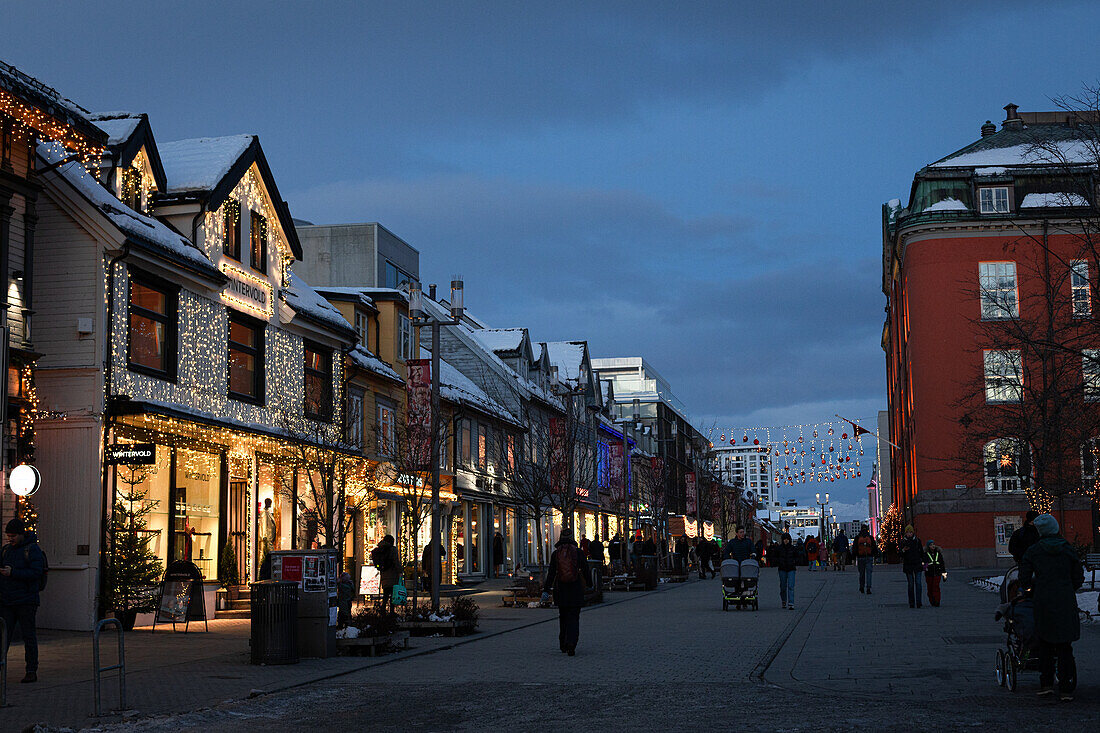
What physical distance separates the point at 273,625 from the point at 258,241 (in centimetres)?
1494

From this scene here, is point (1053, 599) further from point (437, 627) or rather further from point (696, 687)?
point (437, 627)

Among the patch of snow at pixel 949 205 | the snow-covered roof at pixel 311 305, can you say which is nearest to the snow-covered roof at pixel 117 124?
the snow-covered roof at pixel 311 305

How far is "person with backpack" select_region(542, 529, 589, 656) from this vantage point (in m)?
17.0

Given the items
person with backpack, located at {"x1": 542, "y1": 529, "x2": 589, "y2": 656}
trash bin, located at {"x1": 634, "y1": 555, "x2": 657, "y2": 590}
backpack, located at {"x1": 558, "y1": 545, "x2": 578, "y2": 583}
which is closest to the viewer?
person with backpack, located at {"x1": 542, "y1": 529, "x2": 589, "y2": 656}

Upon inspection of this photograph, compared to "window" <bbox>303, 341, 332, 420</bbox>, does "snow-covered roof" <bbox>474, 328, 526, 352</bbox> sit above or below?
above

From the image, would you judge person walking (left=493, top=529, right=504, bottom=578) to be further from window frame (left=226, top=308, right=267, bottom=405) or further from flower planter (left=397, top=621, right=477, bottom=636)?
flower planter (left=397, top=621, right=477, bottom=636)

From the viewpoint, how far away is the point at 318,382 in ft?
104

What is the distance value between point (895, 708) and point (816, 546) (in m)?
52.8

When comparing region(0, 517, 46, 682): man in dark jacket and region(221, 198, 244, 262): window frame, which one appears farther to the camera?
region(221, 198, 244, 262): window frame

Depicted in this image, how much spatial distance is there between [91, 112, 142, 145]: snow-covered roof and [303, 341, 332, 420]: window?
7.74m

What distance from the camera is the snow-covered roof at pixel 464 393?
42.4 m

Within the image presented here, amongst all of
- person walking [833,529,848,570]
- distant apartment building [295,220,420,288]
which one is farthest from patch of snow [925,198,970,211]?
distant apartment building [295,220,420,288]

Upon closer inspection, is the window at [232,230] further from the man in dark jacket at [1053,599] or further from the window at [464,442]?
the man in dark jacket at [1053,599]

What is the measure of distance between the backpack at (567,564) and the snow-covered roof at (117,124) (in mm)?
12644
